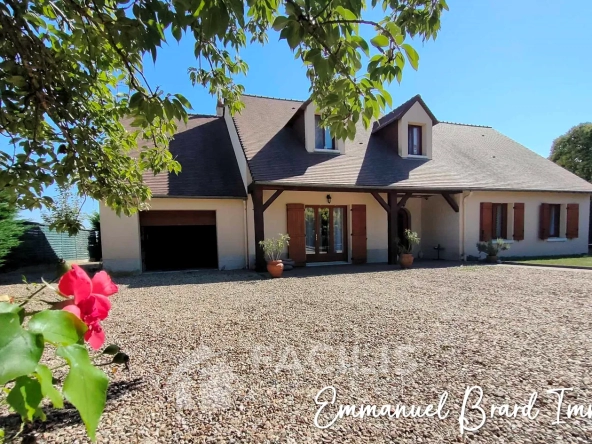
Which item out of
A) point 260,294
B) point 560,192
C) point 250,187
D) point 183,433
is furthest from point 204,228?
point 560,192

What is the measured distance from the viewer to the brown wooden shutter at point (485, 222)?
39.6 feet

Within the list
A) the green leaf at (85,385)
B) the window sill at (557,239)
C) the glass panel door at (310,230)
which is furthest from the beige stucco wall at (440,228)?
the green leaf at (85,385)

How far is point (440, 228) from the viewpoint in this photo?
12.8 metres

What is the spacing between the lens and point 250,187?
9891 mm

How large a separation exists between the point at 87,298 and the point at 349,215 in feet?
36.8

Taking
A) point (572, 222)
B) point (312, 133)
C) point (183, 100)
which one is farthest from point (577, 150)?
point (183, 100)

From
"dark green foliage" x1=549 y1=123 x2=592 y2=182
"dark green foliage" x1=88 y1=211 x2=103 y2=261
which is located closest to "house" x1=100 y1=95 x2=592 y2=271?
"dark green foliage" x1=88 y1=211 x2=103 y2=261

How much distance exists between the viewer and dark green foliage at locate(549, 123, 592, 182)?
24.1 m

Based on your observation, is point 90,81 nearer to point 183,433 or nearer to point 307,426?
point 183,433

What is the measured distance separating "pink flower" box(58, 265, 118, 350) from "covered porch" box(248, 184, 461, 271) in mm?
8826

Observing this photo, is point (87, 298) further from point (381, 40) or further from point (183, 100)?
point (381, 40)

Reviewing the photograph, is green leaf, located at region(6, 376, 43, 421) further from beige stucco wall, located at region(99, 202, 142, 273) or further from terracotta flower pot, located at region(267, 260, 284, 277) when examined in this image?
beige stucco wall, located at region(99, 202, 142, 273)

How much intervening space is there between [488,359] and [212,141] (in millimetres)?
12097

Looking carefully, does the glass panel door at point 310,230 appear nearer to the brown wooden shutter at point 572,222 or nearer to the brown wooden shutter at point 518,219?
the brown wooden shutter at point 518,219
